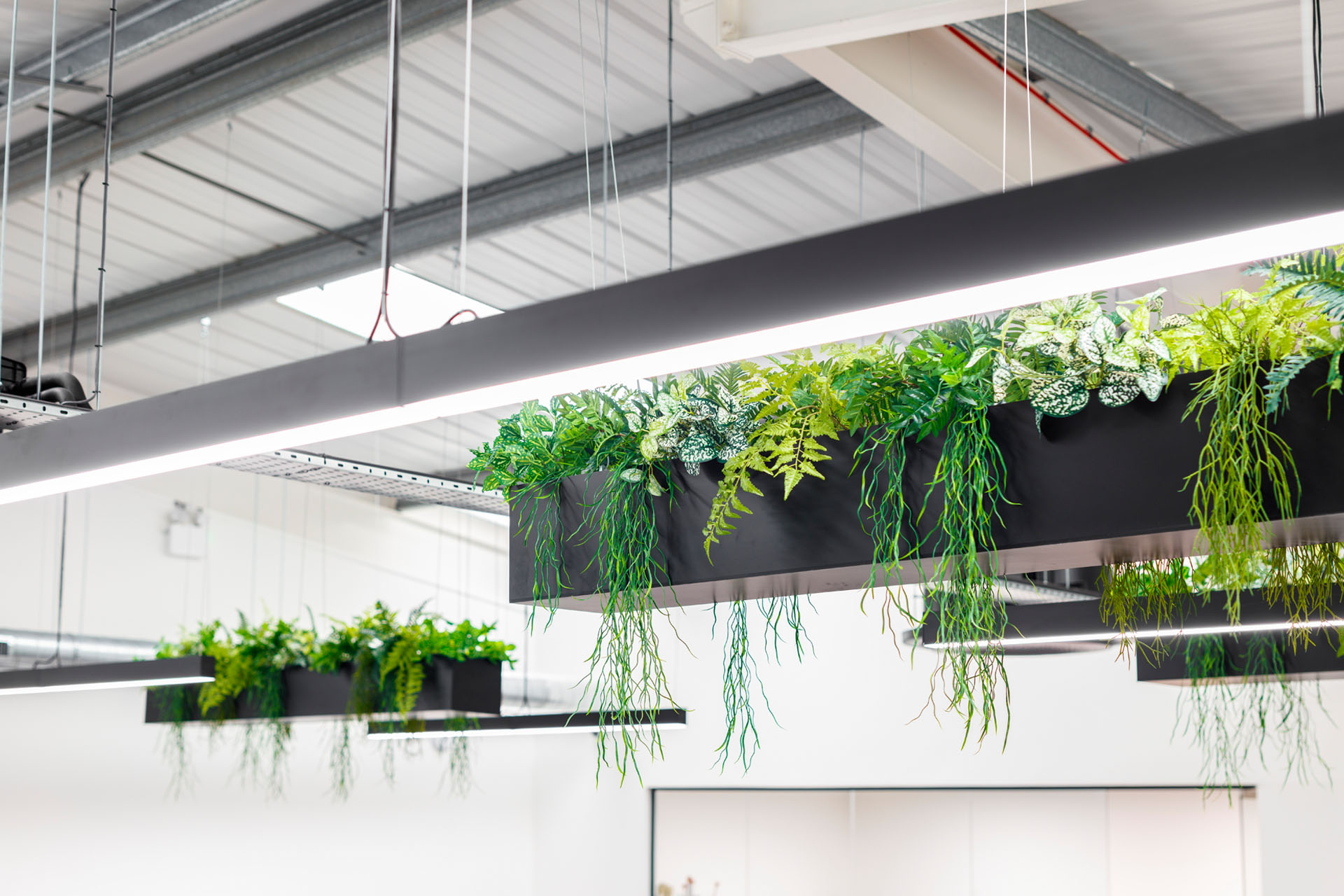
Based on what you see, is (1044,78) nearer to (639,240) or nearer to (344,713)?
(639,240)

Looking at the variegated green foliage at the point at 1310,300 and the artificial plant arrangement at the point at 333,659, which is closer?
the variegated green foliage at the point at 1310,300

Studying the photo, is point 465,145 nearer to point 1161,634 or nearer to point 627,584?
point 627,584

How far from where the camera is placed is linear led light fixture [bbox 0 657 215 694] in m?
5.12

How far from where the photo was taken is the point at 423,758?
9.91 m

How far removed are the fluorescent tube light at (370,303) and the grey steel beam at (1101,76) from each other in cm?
354

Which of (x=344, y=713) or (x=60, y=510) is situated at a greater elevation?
(x=60, y=510)

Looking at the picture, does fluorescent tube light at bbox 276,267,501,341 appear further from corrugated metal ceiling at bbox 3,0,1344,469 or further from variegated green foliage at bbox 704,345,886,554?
variegated green foliage at bbox 704,345,886,554

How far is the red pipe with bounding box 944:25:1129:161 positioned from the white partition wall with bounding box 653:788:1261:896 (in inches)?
177

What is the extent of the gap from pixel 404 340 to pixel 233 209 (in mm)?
4825

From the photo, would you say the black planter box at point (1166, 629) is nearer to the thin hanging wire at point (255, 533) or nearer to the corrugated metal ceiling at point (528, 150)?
the corrugated metal ceiling at point (528, 150)

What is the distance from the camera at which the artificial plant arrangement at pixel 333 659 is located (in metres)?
5.24

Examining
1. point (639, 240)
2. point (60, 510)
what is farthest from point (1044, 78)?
point (60, 510)

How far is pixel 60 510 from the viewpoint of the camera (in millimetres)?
7672

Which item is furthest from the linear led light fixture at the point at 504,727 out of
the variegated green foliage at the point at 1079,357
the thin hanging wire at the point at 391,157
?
the thin hanging wire at the point at 391,157
